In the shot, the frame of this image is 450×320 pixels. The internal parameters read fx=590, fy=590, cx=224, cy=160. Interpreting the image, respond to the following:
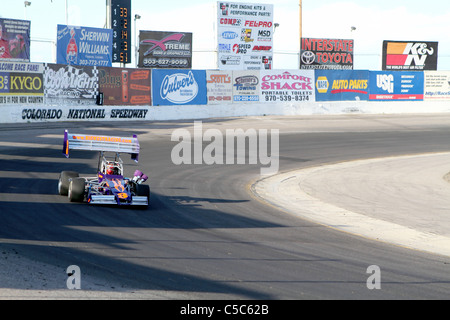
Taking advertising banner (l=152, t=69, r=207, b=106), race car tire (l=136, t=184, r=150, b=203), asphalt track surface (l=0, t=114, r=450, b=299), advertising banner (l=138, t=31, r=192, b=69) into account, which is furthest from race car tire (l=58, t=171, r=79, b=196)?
advertising banner (l=138, t=31, r=192, b=69)

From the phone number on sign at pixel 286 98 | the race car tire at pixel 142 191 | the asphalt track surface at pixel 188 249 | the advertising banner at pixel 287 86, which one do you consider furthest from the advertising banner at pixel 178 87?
the race car tire at pixel 142 191

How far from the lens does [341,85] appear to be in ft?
136

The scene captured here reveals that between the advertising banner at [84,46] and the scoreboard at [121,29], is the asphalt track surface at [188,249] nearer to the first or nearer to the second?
the advertising banner at [84,46]

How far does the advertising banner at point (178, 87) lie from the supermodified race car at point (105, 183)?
21.2m

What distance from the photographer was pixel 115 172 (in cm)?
1488

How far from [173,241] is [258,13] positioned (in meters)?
35.3

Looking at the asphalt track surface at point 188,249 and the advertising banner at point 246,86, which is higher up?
the advertising banner at point 246,86

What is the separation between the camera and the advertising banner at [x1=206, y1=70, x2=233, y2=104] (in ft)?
124

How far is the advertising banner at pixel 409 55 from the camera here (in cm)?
4672

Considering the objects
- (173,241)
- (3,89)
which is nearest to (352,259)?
(173,241)

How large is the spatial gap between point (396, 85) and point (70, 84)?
23.1 m

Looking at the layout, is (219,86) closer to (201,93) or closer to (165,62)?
(201,93)

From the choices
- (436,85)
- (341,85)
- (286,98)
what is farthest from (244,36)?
(436,85)
